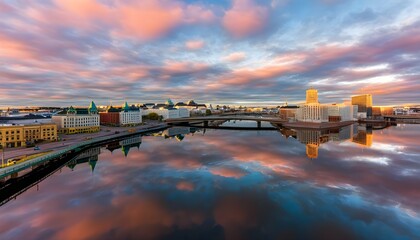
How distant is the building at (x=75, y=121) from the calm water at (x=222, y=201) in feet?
163

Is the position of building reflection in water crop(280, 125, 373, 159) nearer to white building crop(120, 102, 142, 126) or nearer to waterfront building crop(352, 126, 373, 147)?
waterfront building crop(352, 126, 373, 147)

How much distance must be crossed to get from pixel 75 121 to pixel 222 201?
9110 centimetres

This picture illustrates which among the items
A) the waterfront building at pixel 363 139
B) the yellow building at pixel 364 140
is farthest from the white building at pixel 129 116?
the waterfront building at pixel 363 139

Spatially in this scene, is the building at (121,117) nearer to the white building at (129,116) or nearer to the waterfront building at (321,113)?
the white building at (129,116)

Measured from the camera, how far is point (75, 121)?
9356cm

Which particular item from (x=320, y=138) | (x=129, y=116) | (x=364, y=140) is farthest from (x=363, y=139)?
(x=129, y=116)

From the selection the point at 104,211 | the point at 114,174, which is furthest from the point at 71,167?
the point at 104,211

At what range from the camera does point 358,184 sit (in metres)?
35.2

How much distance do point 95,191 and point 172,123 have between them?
417 ft

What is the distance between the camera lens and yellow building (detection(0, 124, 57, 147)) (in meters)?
59.0

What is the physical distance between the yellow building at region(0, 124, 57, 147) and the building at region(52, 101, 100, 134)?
64.2 feet

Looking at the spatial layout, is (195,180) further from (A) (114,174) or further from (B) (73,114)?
(B) (73,114)

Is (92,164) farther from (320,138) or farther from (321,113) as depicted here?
(321,113)

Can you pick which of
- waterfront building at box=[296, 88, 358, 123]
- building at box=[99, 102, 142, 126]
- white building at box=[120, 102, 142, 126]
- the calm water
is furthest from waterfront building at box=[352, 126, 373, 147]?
white building at box=[120, 102, 142, 126]
